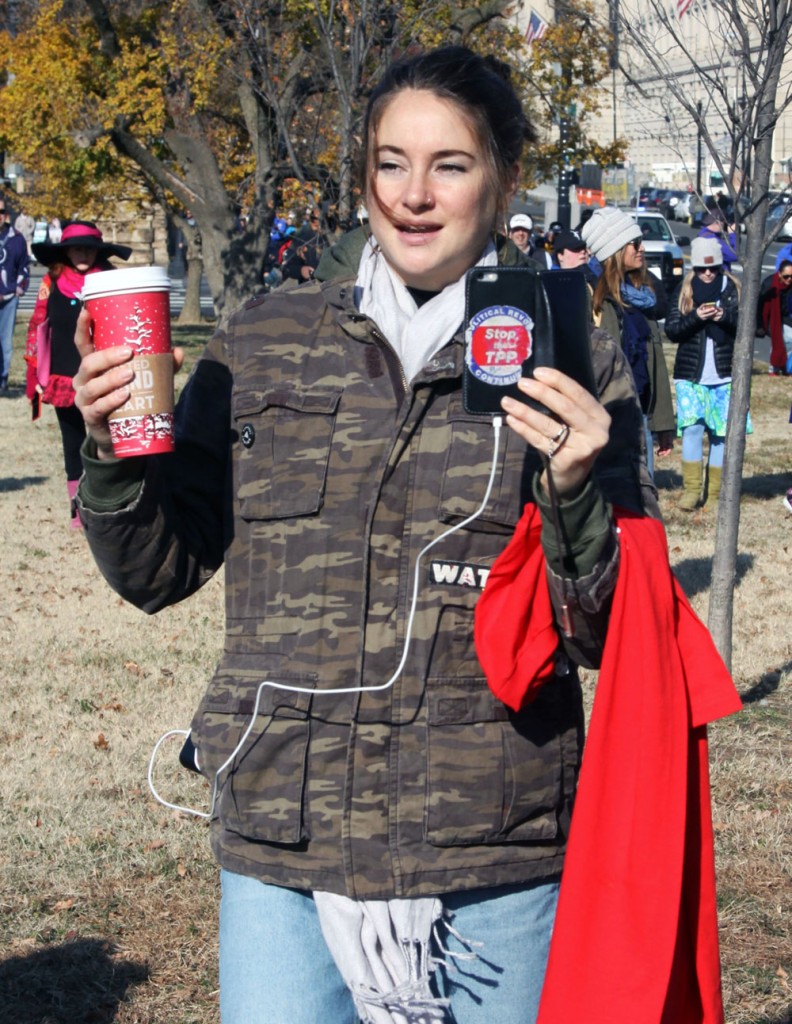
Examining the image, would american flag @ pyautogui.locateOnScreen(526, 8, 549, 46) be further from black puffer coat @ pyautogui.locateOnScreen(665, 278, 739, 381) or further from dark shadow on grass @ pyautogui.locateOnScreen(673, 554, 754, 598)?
dark shadow on grass @ pyautogui.locateOnScreen(673, 554, 754, 598)

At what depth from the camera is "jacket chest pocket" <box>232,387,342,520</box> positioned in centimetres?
230

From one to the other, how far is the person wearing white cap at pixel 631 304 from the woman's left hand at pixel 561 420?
697cm

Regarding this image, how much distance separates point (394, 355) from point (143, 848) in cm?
351

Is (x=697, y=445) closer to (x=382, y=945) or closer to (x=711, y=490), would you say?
(x=711, y=490)

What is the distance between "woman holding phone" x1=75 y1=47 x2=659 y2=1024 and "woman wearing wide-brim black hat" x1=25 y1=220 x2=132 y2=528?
23.7 ft

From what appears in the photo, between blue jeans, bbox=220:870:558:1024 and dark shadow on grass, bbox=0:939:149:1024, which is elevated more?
blue jeans, bbox=220:870:558:1024

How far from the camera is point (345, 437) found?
231cm

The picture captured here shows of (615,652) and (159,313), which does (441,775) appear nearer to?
(615,652)

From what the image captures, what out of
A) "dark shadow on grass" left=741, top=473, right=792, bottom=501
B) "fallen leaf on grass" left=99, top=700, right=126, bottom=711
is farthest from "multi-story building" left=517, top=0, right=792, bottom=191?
"dark shadow on grass" left=741, top=473, right=792, bottom=501

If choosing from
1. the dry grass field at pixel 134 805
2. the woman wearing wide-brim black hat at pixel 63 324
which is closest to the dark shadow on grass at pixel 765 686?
the dry grass field at pixel 134 805

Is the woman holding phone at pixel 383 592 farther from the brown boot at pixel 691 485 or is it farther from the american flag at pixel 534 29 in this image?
the american flag at pixel 534 29

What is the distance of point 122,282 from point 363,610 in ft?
1.99

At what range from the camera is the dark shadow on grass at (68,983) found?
14.3 ft

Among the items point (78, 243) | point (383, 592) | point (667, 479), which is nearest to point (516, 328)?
point (383, 592)
